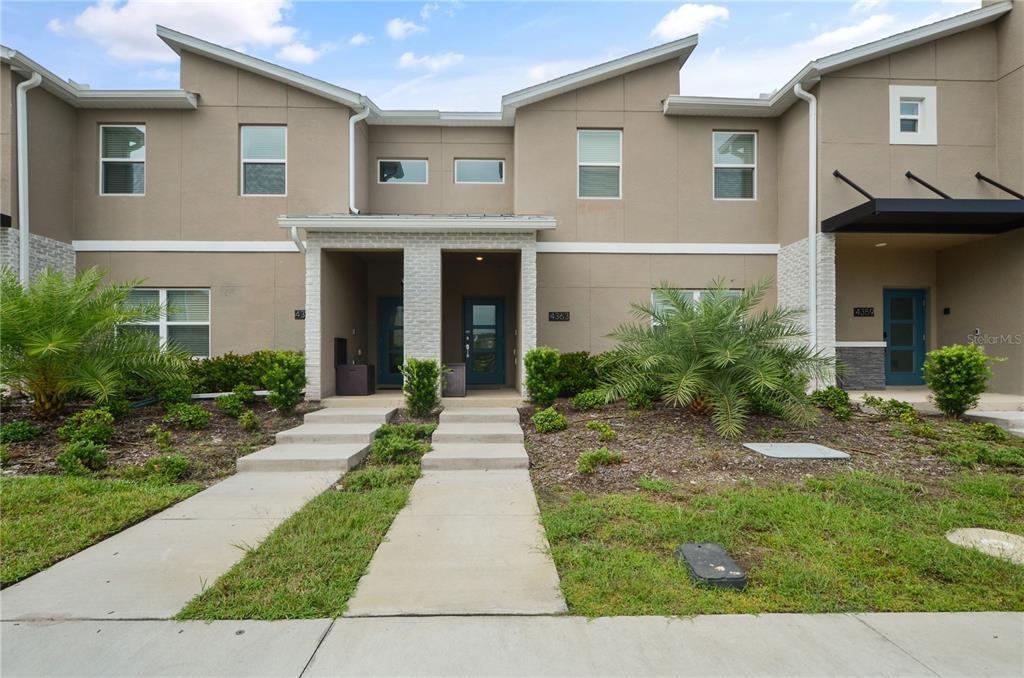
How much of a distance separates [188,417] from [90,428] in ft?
3.76

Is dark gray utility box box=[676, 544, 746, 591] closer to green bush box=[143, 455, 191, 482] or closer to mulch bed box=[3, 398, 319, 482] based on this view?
mulch bed box=[3, 398, 319, 482]

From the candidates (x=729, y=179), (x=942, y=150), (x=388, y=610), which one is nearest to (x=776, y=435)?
(x=388, y=610)

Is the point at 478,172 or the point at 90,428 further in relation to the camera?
the point at 478,172

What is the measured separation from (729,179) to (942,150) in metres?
3.90

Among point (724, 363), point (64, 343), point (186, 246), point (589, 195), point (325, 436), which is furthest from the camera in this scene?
point (589, 195)

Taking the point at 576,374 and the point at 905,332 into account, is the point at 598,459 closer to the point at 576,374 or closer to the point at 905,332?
the point at 576,374

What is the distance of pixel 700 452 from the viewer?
619cm

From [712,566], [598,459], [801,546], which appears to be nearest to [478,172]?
[598,459]

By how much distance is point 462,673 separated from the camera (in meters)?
2.45

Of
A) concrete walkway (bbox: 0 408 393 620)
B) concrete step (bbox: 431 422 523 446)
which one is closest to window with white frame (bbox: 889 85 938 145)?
concrete step (bbox: 431 422 523 446)

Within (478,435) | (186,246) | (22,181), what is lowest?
(478,435)

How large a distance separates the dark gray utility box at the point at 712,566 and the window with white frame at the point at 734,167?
31.0ft

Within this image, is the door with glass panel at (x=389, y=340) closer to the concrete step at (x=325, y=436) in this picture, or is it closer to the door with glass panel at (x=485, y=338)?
the door with glass panel at (x=485, y=338)

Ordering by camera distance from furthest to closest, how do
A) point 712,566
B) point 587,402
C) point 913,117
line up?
point 913,117, point 587,402, point 712,566
